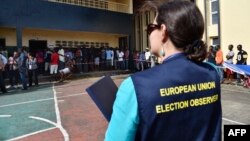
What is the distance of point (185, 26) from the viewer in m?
1.90

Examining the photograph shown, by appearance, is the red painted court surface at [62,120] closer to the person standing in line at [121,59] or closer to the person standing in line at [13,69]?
the person standing in line at [13,69]

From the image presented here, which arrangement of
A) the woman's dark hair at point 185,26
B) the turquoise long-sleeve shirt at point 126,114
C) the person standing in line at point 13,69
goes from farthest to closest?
the person standing in line at point 13,69
the woman's dark hair at point 185,26
the turquoise long-sleeve shirt at point 126,114

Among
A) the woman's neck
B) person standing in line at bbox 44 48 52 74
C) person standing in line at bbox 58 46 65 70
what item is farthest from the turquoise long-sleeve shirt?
person standing in line at bbox 44 48 52 74

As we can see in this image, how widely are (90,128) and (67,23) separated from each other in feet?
56.3

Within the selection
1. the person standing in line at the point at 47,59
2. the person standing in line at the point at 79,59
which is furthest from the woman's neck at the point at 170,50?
the person standing in line at the point at 79,59

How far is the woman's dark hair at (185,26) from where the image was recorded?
1.90 metres

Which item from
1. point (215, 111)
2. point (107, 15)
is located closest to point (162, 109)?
point (215, 111)

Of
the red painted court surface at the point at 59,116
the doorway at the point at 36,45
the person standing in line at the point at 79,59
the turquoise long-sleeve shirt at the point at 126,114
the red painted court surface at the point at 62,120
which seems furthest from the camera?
the person standing in line at the point at 79,59

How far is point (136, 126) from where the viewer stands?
5.80 feet

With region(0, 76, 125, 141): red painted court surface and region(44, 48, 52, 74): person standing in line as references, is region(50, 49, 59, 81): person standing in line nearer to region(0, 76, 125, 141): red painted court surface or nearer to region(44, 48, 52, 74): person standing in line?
region(44, 48, 52, 74): person standing in line

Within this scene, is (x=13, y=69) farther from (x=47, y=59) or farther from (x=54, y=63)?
(x=47, y=59)

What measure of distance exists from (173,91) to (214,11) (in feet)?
70.0

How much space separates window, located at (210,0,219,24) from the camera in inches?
851

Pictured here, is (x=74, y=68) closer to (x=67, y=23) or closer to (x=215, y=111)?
(x=67, y=23)
